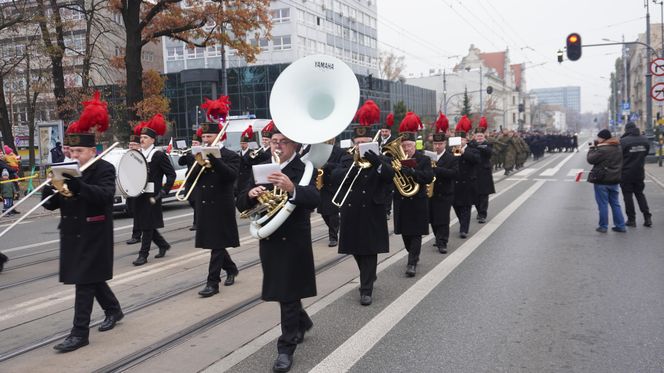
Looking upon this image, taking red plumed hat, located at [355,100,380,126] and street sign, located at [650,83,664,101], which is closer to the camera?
red plumed hat, located at [355,100,380,126]

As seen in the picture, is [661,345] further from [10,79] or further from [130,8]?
[10,79]

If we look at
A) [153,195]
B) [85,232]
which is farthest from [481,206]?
[85,232]

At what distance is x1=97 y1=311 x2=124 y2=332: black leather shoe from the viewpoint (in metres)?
5.70

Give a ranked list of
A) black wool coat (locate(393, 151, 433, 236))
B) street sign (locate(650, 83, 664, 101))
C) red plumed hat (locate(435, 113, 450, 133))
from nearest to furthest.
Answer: black wool coat (locate(393, 151, 433, 236)) < red plumed hat (locate(435, 113, 450, 133)) < street sign (locate(650, 83, 664, 101))

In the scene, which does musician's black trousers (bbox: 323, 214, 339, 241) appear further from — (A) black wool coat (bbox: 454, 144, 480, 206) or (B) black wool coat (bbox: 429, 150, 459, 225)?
(A) black wool coat (bbox: 454, 144, 480, 206)

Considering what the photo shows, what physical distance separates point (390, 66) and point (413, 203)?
269 ft

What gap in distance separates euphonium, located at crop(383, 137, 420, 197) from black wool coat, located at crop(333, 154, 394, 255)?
1.78ft

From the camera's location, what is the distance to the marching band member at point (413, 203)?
295 inches

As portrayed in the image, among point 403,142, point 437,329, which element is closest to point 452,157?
point 403,142

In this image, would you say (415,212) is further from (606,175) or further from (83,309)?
(606,175)

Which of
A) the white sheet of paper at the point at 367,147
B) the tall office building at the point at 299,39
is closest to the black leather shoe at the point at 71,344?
the white sheet of paper at the point at 367,147

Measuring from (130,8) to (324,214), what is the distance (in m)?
14.7

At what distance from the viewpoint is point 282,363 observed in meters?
4.55

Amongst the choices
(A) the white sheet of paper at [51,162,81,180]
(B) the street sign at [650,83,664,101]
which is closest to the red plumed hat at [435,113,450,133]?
(A) the white sheet of paper at [51,162,81,180]
